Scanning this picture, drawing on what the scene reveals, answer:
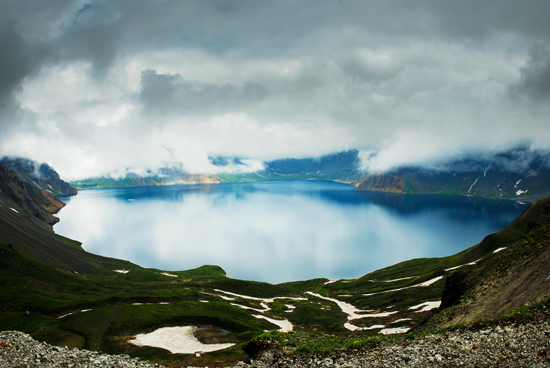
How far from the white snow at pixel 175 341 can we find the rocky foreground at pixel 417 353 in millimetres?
26191

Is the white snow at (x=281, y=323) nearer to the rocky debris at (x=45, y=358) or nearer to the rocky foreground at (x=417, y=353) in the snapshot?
the rocky foreground at (x=417, y=353)

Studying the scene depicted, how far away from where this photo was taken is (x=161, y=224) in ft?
637

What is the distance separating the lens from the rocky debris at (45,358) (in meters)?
18.1

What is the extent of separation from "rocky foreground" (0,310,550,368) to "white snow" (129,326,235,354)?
85.9ft

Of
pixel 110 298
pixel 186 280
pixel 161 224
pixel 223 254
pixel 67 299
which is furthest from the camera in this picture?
pixel 161 224

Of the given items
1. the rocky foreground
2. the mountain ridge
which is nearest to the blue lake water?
the mountain ridge

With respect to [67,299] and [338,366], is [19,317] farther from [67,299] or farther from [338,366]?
[338,366]

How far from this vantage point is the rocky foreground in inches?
562

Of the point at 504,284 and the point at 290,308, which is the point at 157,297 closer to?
the point at 290,308

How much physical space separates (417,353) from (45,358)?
22.5 m

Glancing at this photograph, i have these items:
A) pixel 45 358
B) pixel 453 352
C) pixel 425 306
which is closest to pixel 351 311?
pixel 425 306

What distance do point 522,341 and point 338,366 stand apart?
9273mm

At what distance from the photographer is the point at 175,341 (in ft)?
157

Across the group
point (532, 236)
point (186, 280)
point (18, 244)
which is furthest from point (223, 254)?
point (532, 236)
